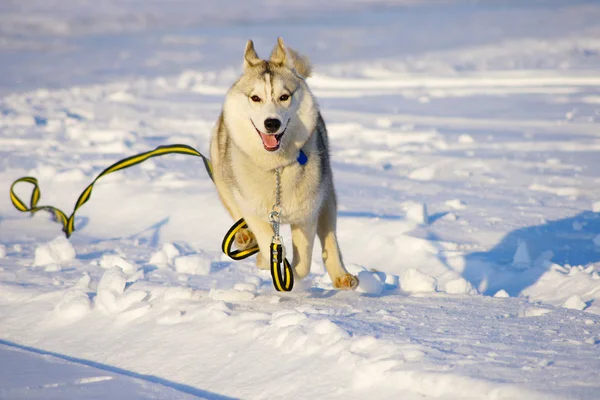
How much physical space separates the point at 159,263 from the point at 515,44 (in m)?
15.2

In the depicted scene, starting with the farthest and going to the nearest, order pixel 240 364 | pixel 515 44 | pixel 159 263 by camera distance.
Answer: pixel 515 44
pixel 159 263
pixel 240 364

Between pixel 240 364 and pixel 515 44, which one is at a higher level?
pixel 515 44

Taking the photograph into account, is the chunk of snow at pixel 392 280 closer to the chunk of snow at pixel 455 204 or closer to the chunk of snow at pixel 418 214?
the chunk of snow at pixel 418 214

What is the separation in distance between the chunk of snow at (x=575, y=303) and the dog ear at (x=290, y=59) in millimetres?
2105

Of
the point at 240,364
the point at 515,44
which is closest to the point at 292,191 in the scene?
the point at 240,364

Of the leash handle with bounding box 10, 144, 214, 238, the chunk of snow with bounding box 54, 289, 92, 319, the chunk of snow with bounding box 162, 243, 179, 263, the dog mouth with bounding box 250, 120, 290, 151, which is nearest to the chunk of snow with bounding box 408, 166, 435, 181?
the leash handle with bounding box 10, 144, 214, 238

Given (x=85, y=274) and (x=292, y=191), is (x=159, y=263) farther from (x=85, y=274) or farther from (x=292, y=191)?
(x=292, y=191)

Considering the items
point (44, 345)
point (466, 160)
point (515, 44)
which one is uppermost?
point (515, 44)

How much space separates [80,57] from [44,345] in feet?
53.8

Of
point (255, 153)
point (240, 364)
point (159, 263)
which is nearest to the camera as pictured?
point (240, 364)

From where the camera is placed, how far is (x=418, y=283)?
5.03 m

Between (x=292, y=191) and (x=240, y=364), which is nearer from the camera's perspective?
(x=240, y=364)

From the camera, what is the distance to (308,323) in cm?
A: 390

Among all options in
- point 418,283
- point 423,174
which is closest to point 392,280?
point 418,283
